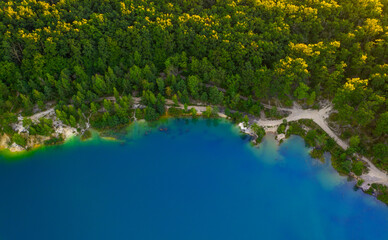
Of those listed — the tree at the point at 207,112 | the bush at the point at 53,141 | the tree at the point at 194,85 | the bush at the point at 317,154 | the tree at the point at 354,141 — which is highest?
the tree at the point at 194,85

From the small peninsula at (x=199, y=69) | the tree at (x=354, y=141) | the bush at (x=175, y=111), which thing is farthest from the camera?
the bush at (x=175, y=111)

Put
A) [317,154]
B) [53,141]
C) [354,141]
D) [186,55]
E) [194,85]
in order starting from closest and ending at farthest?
1. [354,141]
2. [317,154]
3. [53,141]
4. [194,85]
5. [186,55]

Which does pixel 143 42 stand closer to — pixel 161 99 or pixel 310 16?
pixel 161 99

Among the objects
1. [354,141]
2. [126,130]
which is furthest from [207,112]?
[354,141]

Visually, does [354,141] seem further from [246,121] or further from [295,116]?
[246,121]

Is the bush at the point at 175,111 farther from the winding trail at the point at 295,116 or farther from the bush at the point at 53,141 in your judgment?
the bush at the point at 53,141

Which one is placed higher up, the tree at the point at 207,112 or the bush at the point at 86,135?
the tree at the point at 207,112

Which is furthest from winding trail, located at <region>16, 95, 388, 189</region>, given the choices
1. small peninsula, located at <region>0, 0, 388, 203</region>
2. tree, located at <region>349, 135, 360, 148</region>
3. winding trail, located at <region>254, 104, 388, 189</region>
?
tree, located at <region>349, 135, 360, 148</region>

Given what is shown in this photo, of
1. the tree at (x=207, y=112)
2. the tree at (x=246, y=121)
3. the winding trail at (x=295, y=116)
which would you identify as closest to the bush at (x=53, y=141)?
the winding trail at (x=295, y=116)
